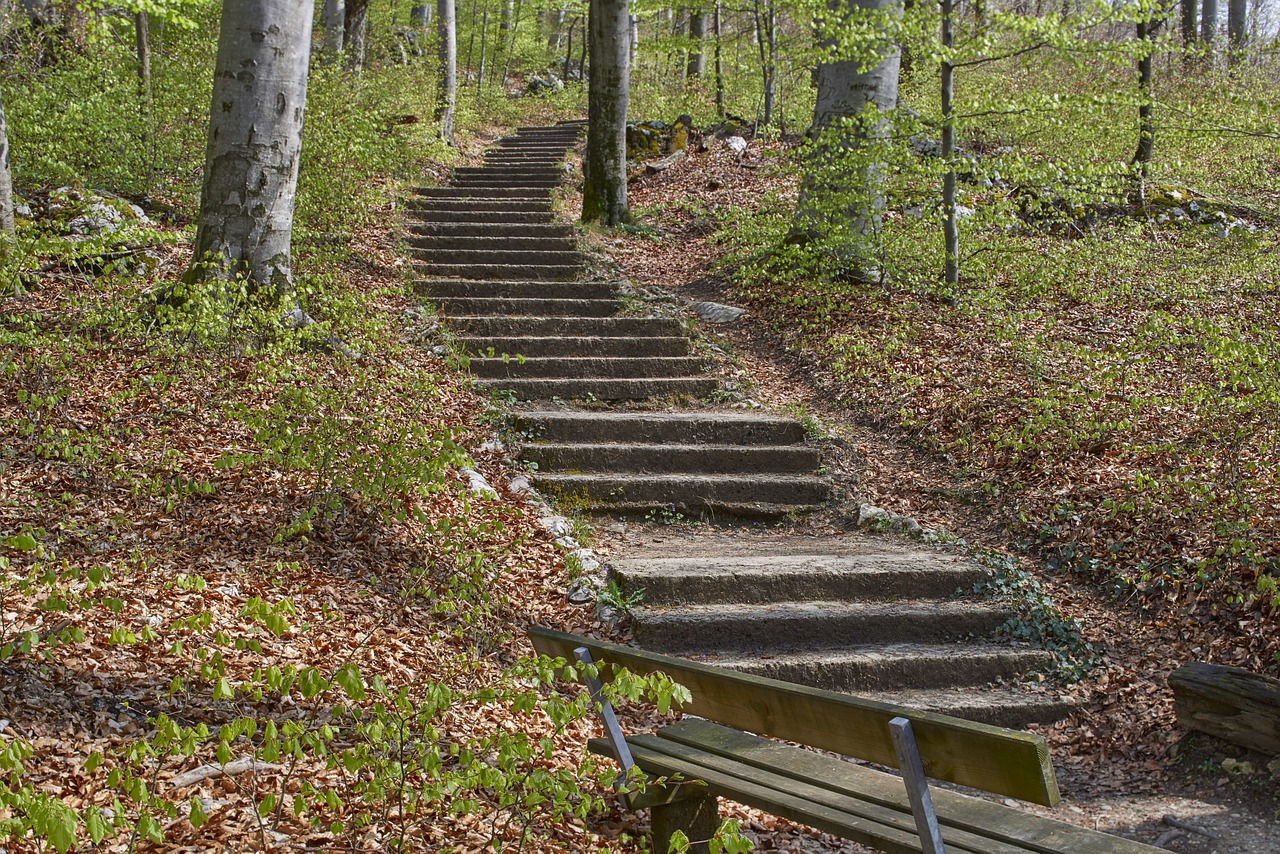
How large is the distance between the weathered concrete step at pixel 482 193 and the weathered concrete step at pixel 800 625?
10.3 metres

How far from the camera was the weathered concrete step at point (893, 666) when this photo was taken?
520cm

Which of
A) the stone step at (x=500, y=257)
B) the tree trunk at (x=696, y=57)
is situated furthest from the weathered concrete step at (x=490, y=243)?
the tree trunk at (x=696, y=57)

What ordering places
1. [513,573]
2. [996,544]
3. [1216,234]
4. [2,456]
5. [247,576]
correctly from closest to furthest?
[247,576]
[2,456]
[513,573]
[996,544]
[1216,234]

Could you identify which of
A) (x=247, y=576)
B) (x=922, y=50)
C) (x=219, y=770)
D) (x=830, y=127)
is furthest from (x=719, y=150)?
(x=219, y=770)

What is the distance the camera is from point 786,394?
9.00 m

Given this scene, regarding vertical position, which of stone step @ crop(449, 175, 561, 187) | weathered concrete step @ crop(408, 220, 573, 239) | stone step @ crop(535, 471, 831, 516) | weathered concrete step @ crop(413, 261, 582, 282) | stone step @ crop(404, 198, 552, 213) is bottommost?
stone step @ crop(535, 471, 831, 516)

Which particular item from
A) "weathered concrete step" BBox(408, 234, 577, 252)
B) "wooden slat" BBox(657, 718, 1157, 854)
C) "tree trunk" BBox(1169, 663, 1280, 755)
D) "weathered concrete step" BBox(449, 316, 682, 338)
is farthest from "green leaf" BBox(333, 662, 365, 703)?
"weathered concrete step" BBox(408, 234, 577, 252)

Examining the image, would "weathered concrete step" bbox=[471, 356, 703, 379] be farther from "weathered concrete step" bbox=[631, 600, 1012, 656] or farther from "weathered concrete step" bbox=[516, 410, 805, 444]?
Result: "weathered concrete step" bbox=[631, 600, 1012, 656]

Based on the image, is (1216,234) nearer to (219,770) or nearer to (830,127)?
(830,127)

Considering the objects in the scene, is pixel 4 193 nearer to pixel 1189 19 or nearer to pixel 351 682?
pixel 351 682

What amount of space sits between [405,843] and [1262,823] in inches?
139

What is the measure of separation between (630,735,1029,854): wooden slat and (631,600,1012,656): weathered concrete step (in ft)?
7.25

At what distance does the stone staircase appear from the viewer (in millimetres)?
5344

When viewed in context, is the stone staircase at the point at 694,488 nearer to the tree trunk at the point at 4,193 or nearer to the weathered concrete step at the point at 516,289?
the weathered concrete step at the point at 516,289
